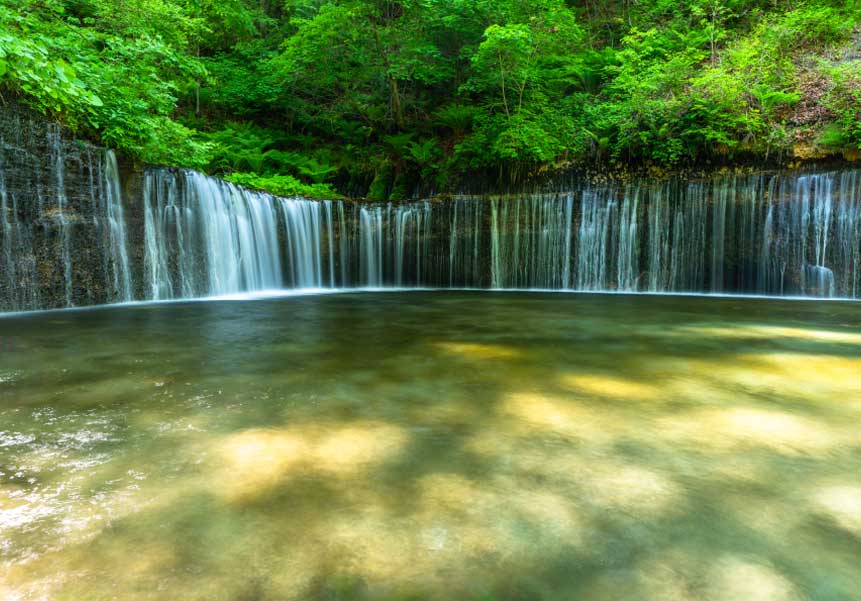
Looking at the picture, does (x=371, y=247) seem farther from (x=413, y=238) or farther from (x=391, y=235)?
(x=413, y=238)

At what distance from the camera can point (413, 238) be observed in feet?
44.8

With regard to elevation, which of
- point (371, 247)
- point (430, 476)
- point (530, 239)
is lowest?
point (430, 476)

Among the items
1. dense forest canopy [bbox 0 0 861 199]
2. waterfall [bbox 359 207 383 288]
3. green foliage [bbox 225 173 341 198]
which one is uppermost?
dense forest canopy [bbox 0 0 861 199]

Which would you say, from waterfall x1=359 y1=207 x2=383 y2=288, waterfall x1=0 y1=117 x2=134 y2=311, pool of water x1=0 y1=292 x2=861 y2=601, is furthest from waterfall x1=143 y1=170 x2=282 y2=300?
pool of water x1=0 y1=292 x2=861 y2=601

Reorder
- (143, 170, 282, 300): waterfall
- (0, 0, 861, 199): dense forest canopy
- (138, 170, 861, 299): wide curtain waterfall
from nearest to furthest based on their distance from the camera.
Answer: (143, 170, 282, 300): waterfall
(138, 170, 861, 299): wide curtain waterfall
(0, 0, 861, 199): dense forest canopy

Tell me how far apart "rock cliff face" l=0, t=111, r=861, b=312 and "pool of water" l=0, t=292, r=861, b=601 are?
4394 mm

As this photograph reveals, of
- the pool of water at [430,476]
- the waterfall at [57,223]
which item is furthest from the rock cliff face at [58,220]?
the pool of water at [430,476]

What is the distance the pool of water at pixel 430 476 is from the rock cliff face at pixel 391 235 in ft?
14.4

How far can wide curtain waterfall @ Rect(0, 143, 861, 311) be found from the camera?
7820 mm

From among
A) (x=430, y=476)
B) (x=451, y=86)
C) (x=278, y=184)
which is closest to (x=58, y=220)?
(x=278, y=184)

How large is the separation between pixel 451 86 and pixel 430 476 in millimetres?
18436

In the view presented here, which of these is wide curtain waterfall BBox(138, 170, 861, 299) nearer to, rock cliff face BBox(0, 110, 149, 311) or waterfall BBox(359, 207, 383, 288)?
waterfall BBox(359, 207, 383, 288)

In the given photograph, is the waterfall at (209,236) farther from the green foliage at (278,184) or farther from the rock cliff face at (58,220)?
the green foliage at (278,184)

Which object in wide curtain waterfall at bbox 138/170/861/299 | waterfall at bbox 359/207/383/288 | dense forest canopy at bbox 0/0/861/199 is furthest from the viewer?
waterfall at bbox 359/207/383/288
